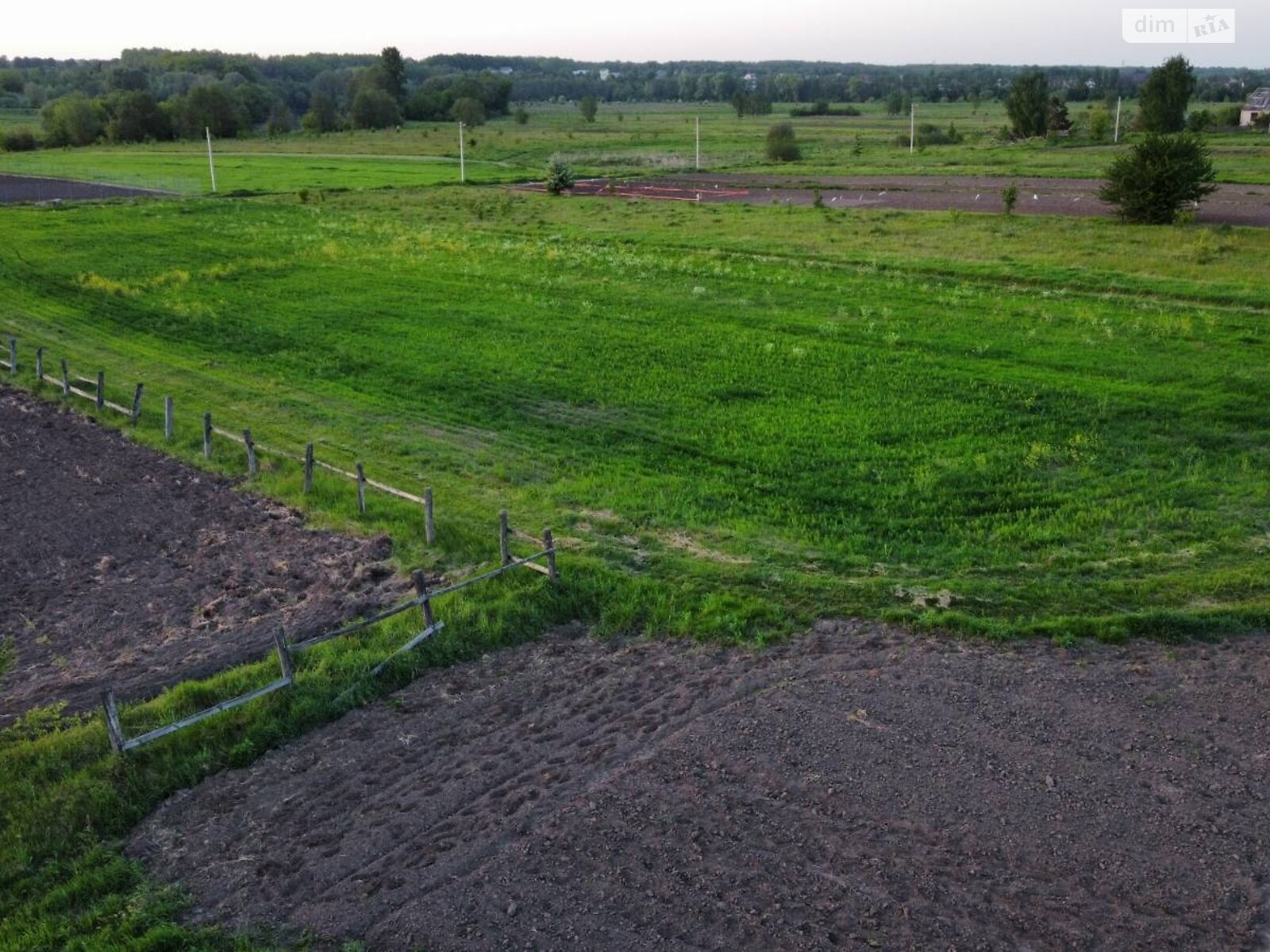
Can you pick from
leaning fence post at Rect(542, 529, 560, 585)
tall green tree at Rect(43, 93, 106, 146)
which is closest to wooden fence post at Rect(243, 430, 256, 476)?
leaning fence post at Rect(542, 529, 560, 585)

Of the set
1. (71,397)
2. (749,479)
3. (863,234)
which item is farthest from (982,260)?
(71,397)

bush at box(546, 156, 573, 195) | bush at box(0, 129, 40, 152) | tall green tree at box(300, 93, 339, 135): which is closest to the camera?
bush at box(546, 156, 573, 195)

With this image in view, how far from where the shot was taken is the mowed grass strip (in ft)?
53.5

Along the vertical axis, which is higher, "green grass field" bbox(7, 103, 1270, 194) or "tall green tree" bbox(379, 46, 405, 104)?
"tall green tree" bbox(379, 46, 405, 104)

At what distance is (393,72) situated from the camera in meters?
154

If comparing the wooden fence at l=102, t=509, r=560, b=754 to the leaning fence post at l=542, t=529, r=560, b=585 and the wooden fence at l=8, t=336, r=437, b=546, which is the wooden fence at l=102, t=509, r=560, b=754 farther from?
the wooden fence at l=8, t=336, r=437, b=546

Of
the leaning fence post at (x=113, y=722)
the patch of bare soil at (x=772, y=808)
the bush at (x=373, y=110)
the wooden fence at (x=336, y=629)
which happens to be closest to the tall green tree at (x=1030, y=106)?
the bush at (x=373, y=110)

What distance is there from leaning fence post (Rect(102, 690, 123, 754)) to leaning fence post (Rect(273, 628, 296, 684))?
1827 millimetres

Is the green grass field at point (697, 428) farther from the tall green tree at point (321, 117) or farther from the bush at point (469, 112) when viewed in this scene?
the tall green tree at point (321, 117)

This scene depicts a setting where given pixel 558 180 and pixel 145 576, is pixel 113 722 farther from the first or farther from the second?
pixel 558 180

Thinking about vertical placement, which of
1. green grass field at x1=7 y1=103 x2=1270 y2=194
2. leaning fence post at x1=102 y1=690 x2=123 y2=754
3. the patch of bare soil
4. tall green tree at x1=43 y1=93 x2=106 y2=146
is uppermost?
tall green tree at x1=43 y1=93 x2=106 y2=146

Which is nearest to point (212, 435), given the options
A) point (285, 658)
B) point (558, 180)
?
point (285, 658)

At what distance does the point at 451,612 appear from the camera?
15023 millimetres

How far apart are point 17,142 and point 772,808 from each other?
5250 inches
